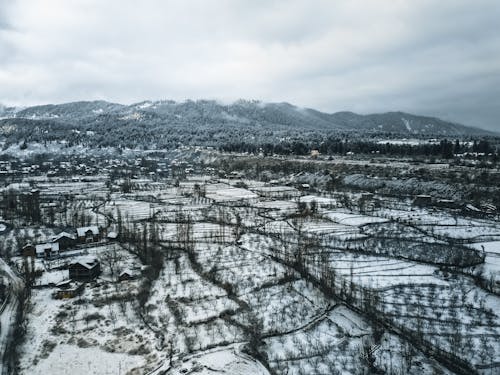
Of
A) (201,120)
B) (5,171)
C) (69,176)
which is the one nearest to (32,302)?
(69,176)

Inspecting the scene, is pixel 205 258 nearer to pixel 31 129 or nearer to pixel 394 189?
pixel 394 189

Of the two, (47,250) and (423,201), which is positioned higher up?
(423,201)

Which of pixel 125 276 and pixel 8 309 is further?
pixel 125 276

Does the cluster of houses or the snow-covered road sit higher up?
the cluster of houses

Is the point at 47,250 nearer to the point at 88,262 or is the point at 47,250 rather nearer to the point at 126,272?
the point at 88,262

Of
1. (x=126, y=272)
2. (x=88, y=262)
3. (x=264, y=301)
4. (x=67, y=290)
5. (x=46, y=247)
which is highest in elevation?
(x=88, y=262)

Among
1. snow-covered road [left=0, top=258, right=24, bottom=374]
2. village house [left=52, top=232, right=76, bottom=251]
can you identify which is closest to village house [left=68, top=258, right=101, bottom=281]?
snow-covered road [left=0, top=258, right=24, bottom=374]

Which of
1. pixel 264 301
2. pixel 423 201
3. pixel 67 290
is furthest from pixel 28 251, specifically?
pixel 423 201

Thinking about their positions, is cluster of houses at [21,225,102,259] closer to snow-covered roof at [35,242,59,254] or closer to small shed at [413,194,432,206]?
snow-covered roof at [35,242,59,254]

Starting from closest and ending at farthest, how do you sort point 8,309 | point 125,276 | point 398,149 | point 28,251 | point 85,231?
1. point 8,309
2. point 125,276
3. point 28,251
4. point 85,231
5. point 398,149
